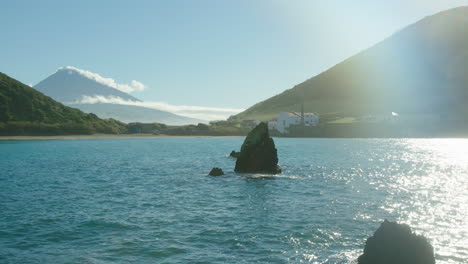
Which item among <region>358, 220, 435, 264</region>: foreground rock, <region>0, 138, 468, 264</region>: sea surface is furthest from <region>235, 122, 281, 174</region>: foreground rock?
<region>358, 220, 435, 264</region>: foreground rock

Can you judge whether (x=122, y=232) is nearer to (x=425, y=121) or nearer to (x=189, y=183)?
(x=189, y=183)

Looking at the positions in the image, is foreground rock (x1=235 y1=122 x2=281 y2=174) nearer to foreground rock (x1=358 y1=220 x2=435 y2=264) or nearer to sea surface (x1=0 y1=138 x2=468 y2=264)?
sea surface (x1=0 y1=138 x2=468 y2=264)

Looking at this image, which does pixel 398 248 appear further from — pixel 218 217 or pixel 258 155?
pixel 258 155

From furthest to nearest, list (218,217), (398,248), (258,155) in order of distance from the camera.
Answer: (258,155) → (218,217) → (398,248)

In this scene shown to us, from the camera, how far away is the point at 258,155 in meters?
55.7

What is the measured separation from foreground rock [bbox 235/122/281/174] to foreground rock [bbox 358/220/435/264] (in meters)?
38.3

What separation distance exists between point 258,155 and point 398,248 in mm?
40252

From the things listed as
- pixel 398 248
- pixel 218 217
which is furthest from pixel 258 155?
pixel 398 248

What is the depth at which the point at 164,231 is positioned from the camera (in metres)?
23.2

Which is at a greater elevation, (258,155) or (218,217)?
(258,155)

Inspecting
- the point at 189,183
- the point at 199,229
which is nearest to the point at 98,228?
the point at 199,229

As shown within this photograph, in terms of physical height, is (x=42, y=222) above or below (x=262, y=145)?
below

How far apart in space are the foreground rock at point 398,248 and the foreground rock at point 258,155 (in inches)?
1507

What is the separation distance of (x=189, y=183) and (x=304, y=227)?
2335 centimetres
